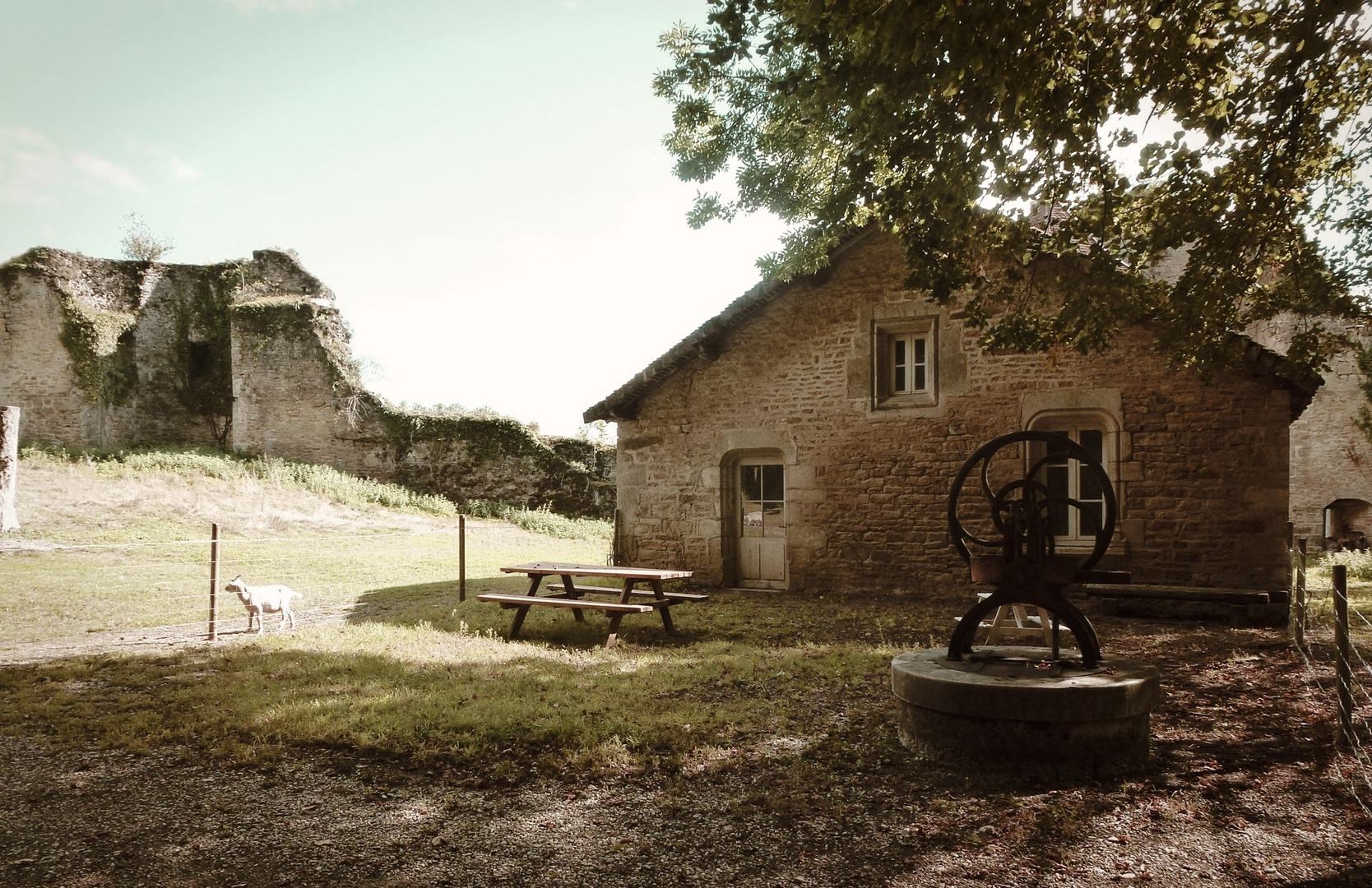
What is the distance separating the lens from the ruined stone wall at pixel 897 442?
888 cm

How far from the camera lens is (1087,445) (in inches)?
377

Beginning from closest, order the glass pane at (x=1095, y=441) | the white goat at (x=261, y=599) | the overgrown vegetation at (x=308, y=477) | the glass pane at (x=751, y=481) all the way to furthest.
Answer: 1. the white goat at (x=261, y=599)
2. the glass pane at (x=1095, y=441)
3. the glass pane at (x=751, y=481)
4. the overgrown vegetation at (x=308, y=477)

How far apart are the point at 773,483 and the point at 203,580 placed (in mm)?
8247

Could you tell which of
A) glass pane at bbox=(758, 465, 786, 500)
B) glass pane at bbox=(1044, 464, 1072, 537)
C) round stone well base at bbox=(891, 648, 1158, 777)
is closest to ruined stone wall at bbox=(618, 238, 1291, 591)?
glass pane at bbox=(758, 465, 786, 500)

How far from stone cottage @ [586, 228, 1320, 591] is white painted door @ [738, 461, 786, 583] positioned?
1.0 inches

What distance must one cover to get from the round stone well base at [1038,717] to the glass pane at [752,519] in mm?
7209

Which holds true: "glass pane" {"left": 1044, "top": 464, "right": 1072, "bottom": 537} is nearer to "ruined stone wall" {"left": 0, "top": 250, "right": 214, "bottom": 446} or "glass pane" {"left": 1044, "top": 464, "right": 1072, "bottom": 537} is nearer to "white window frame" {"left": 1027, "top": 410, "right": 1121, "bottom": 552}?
"white window frame" {"left": 1027, "top": 410, "right": 1121, "bottom": 552}

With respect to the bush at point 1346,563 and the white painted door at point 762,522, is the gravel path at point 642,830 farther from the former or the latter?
the bush at point 1346,563

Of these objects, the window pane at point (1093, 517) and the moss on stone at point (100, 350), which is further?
the moss on stone at point (100, 350)

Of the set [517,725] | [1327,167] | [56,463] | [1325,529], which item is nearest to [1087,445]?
[1327,167]

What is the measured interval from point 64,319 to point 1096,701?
2673 centimetres

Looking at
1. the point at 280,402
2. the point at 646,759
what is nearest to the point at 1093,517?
the point at 646,759

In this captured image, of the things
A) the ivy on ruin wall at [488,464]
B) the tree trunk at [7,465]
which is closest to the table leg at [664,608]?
the tree trunk at [7,465]

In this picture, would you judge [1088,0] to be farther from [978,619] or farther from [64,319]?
[64,319]
